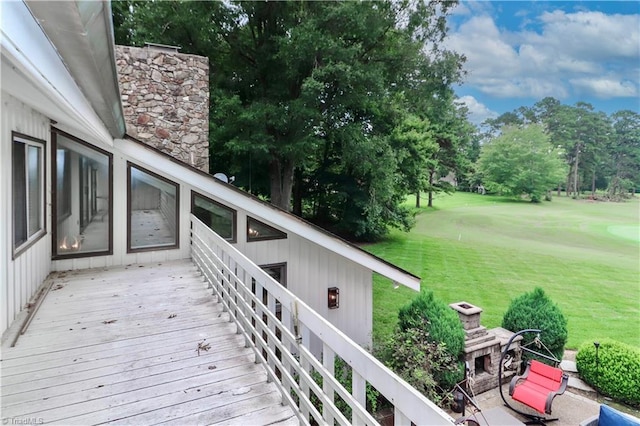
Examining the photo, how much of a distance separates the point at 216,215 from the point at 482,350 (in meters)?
5.55

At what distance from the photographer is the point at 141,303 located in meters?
3.95

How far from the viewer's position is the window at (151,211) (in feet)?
18.7

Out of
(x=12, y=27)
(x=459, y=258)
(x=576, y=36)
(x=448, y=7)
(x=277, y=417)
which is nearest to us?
(x=12, y=27)

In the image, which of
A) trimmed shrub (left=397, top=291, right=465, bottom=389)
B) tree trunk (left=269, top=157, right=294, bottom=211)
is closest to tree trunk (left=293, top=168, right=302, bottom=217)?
tree trunk (left=269, top=157, right=294, bottom=211)

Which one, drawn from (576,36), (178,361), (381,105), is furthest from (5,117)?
(576,36)

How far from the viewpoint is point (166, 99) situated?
7520 mm

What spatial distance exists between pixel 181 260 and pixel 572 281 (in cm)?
1624

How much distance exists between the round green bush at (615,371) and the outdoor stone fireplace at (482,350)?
4.48 ft

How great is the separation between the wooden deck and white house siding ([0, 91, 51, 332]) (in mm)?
269

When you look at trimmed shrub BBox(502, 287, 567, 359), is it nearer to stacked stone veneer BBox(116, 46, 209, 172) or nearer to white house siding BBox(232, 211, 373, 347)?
white house siding BBox(232, 211, 373, 347)

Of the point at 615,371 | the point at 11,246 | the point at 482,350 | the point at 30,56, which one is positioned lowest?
the point at 615,371

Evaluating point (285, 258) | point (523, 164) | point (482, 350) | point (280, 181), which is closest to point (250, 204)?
point (285, 258)

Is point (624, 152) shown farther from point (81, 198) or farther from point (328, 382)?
point (81, 198)

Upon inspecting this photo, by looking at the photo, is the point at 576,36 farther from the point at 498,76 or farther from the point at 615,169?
the point at 615,169
